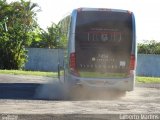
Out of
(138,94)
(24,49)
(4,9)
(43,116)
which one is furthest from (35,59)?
(43,116)

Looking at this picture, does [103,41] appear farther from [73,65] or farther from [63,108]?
[63,108]

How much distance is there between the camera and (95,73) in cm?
1962

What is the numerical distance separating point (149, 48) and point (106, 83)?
40.8 metres

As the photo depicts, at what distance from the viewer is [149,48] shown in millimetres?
59719

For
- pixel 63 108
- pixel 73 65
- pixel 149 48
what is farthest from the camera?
pixel 149 48

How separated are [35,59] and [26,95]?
29.2 metres

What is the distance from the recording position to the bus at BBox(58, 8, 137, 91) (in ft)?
64.1

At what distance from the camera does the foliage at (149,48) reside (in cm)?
5900

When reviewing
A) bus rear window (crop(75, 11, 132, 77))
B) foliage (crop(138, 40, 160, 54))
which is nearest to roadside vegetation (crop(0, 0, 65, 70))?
foliage (crop(138, 40, 160, 54))

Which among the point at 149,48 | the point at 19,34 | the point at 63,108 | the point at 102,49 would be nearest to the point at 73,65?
the point at 102,49

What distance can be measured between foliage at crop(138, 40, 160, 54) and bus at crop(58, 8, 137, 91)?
39.3 m

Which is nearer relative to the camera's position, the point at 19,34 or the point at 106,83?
the point at 106,83

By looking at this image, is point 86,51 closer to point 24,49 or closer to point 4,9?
point 24,49

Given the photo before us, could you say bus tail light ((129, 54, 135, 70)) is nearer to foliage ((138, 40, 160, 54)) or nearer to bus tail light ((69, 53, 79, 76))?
bus tail light ((69, 53, 79, 76))
